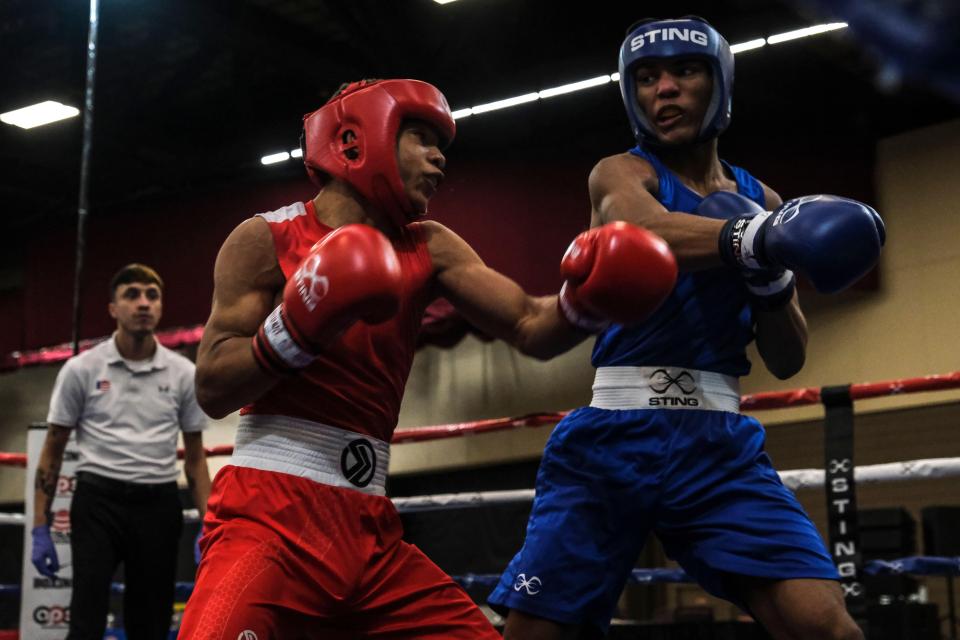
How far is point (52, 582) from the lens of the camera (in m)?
3.76

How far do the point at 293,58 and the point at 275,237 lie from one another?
4953mm

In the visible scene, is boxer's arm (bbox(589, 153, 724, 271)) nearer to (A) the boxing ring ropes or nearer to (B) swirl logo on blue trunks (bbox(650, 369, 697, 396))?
(B) swirl logo on blue trunks (bbox(650, 369, 697, 396))

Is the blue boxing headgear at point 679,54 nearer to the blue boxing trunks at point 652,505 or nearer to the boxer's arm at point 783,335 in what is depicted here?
the boxer's arm at point 783,335

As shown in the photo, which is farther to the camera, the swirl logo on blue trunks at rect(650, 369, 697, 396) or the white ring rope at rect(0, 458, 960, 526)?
the white ring rope at rect(0, 458, 960, 526)

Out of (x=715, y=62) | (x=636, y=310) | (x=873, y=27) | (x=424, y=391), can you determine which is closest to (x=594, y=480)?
(x=636, y=310)

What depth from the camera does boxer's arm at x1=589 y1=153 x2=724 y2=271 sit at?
1.76 m

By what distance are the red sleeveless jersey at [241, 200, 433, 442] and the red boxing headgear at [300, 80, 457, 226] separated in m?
0.08

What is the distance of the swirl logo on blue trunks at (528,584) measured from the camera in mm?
1800

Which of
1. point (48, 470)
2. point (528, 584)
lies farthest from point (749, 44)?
point (528, 584)

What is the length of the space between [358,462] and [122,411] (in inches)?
79.4

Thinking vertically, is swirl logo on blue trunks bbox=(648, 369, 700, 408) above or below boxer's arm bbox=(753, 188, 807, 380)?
below

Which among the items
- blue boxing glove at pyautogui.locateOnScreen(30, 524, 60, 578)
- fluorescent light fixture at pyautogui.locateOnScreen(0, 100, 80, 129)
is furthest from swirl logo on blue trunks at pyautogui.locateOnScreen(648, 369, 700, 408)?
fluorescent light fixture at pyautogui.locateOnScreen(0, 100, 80, 129)

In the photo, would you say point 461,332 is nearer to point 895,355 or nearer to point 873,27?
point 895,355

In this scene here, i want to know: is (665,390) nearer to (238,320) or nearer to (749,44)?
(238,320)
